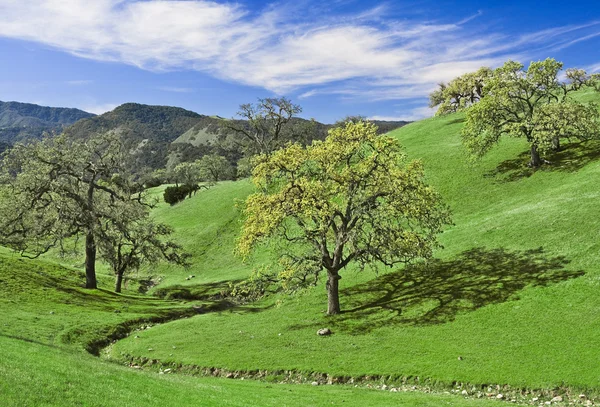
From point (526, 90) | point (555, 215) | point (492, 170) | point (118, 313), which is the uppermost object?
point (526, 90)

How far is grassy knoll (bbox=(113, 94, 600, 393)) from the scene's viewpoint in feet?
89.2

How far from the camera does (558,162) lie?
63750 mm

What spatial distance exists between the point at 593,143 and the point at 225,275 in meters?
60.3

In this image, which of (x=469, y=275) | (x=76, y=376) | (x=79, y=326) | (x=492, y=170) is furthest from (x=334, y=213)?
(x=492, y=170)

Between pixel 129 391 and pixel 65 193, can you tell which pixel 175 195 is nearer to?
pixel 65 193

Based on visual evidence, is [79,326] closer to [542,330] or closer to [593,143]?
[542,330]

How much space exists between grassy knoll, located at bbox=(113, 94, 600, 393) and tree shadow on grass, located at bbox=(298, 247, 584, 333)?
11 cm

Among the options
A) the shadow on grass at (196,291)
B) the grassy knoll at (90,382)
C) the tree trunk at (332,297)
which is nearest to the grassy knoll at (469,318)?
the tree trunk at (332,297)

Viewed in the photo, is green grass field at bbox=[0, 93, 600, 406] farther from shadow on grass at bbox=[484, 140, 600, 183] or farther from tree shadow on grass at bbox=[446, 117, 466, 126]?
tree shadow on grass at bbox=[446, 117, 466, 126]

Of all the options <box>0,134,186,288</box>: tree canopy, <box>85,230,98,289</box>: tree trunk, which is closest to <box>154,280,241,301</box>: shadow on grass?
<box>85,230,98,289</box>: tree trunk

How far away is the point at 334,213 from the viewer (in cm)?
3741

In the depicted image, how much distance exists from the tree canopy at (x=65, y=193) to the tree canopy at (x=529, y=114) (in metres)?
51.4

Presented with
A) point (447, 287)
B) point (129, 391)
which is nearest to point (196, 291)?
point (447, 287)

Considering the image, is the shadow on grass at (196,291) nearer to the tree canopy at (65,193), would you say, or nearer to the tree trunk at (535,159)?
the tree canopy at (65,193)
